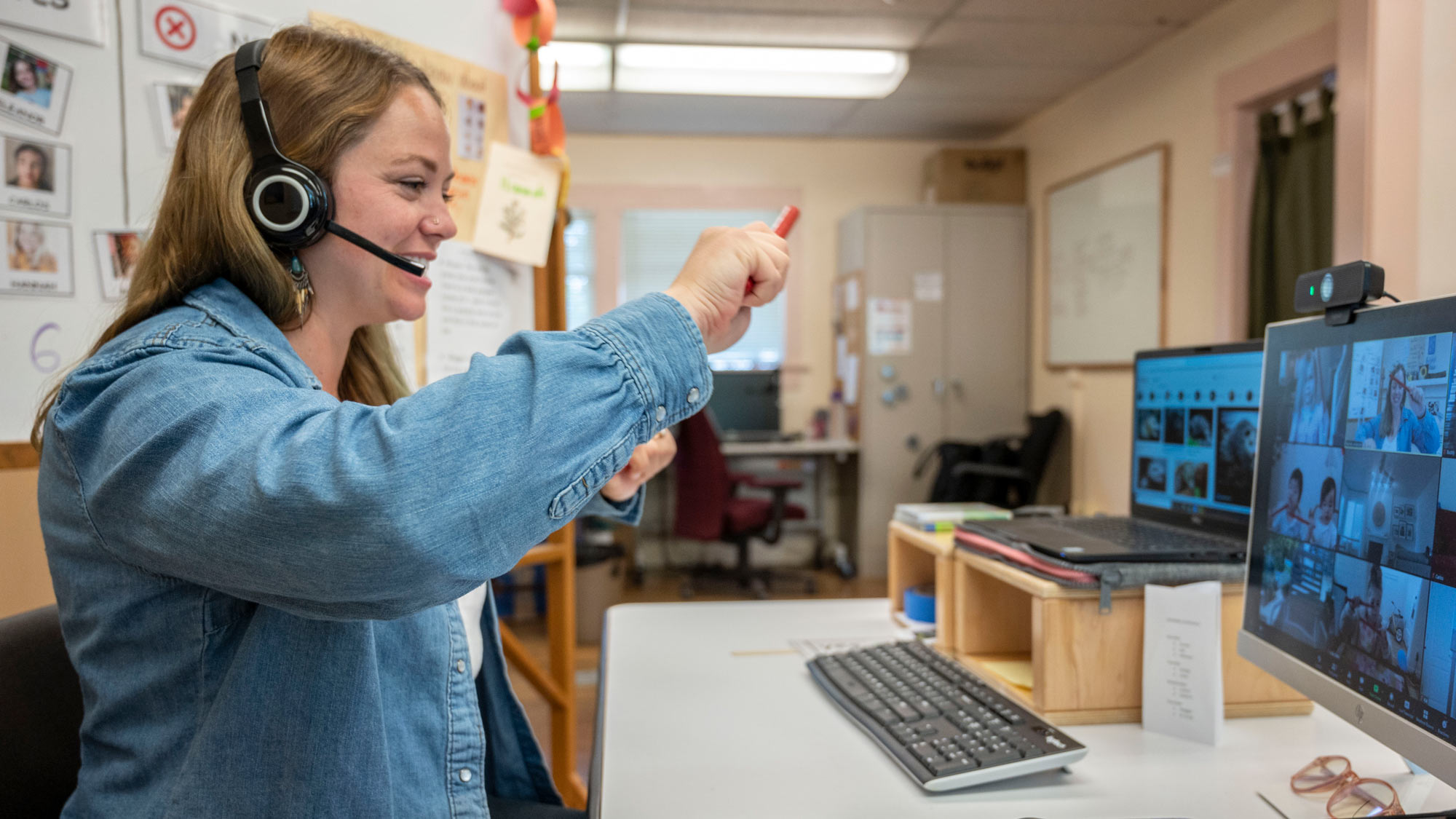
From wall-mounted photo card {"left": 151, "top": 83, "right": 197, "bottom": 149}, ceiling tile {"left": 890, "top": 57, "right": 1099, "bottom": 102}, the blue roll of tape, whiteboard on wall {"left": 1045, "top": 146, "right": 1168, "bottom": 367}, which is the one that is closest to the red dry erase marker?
the blue roll of tape

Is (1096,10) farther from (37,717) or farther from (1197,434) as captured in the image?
(37,717)

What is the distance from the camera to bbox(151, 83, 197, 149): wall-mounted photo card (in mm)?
1333

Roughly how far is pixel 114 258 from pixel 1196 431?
157 cm

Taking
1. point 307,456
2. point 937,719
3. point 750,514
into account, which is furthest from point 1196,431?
point 750,514

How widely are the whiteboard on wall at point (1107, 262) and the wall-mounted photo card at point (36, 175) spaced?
3.65 m

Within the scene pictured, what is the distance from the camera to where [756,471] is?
16.6 ft

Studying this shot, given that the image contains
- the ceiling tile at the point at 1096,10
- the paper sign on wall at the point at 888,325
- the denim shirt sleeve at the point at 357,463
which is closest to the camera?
the denim shirt sleeve at the point at 357,463

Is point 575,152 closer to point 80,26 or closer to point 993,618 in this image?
point 80,26

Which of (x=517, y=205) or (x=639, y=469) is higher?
(x=517, y=205)

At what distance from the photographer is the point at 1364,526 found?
26.9 inches

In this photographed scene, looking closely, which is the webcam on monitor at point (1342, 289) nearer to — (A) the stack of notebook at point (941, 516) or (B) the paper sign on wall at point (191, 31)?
(A) the stack of notebook at point (941, 516)

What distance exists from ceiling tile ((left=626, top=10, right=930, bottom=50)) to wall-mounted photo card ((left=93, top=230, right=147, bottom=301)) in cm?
248

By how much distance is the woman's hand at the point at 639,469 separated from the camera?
1.04m

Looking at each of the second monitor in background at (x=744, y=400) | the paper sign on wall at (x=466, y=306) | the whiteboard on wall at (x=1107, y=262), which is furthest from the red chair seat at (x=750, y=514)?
the paper sign on wall at (x=466, y=306)
